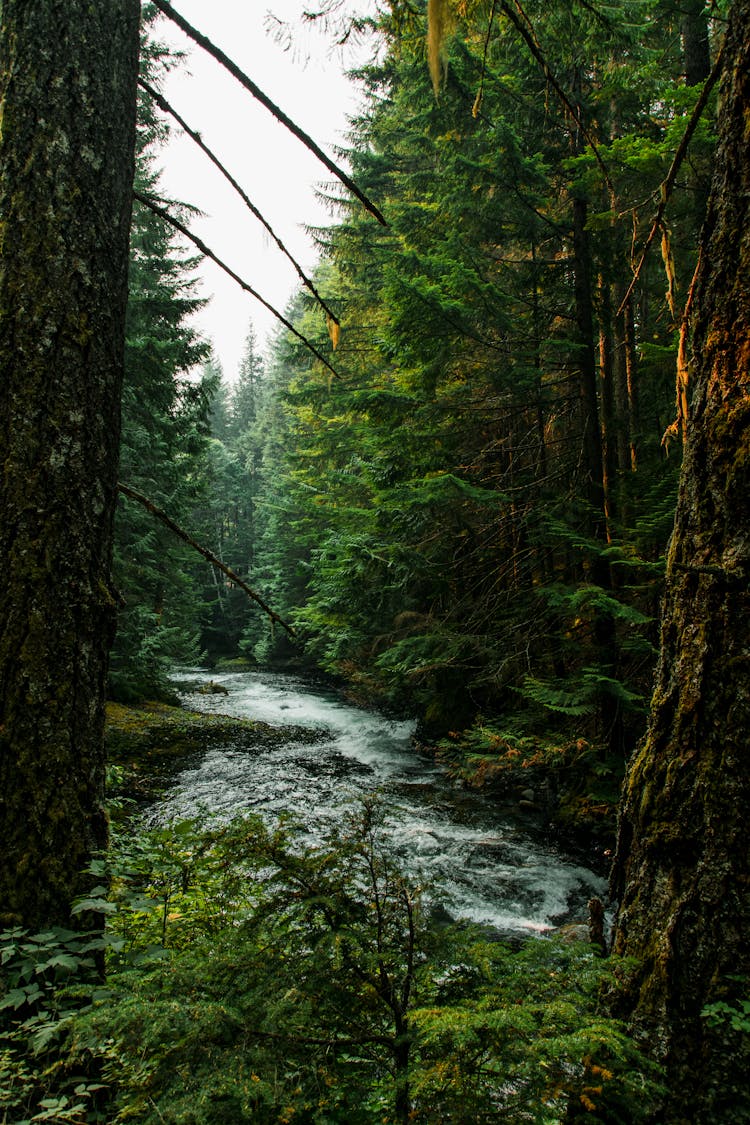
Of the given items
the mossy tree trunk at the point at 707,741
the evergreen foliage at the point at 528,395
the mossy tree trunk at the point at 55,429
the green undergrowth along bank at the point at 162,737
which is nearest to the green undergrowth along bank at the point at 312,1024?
the mossy tree trunk at the point at 707,741

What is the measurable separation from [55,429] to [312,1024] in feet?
6.96

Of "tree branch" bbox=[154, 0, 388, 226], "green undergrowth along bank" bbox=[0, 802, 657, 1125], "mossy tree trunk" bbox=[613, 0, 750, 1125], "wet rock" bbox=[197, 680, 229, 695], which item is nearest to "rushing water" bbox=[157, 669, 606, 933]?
"green undergrowth along bank" bbox=[0, 802, 657, 1125]

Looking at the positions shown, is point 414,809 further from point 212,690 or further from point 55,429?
point 212,690

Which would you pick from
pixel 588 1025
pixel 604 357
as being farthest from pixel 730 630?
pixel 604 357

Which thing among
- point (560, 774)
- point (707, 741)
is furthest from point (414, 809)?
point (707, 741)

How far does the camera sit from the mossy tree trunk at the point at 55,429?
194 cm

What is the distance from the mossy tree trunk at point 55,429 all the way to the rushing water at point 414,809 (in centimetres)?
89

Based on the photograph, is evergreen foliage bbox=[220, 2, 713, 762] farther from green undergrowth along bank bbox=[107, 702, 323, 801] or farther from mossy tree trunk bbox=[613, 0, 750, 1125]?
mossy tree trunk bbox=[613, 0, 750, 1125]

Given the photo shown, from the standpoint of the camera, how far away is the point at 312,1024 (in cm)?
160

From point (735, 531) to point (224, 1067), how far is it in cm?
208

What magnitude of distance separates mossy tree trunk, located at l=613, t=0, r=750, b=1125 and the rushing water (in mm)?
695

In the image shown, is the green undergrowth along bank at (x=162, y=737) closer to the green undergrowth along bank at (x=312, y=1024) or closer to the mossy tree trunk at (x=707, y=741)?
the green undergrowth along bank at (x=312, y=1024)

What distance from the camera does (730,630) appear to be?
69.1 inches

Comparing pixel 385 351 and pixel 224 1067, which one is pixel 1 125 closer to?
pixel 224 1067
